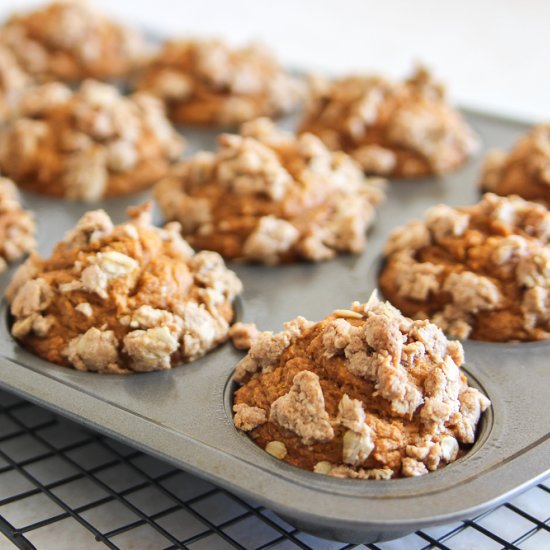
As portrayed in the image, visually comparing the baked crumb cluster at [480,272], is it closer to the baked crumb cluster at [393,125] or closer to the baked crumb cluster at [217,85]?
the baked crumb cluster at [393,125]

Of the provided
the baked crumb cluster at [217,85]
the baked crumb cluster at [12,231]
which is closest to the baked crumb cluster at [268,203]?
the baked crumb cluster at [12,231]

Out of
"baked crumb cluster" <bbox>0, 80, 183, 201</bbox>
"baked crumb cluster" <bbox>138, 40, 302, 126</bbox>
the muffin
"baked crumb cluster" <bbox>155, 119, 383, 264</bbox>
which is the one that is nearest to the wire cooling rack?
"baked crumb cluster" <bbox>155, 119, 383, 264</bbox>

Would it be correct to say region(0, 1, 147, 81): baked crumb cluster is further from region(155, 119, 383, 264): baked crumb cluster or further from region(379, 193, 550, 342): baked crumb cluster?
region(379, 193, 550, 342): baked crumb cluster

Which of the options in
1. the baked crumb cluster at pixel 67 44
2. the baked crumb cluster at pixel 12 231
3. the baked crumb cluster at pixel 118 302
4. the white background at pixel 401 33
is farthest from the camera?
the white background at pixel 401 33

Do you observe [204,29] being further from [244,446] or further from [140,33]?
[244,446]

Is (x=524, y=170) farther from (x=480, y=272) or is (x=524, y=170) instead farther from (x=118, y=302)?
(x=118, y=302)

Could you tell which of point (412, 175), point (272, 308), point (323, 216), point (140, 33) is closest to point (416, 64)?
point (412, 175)
